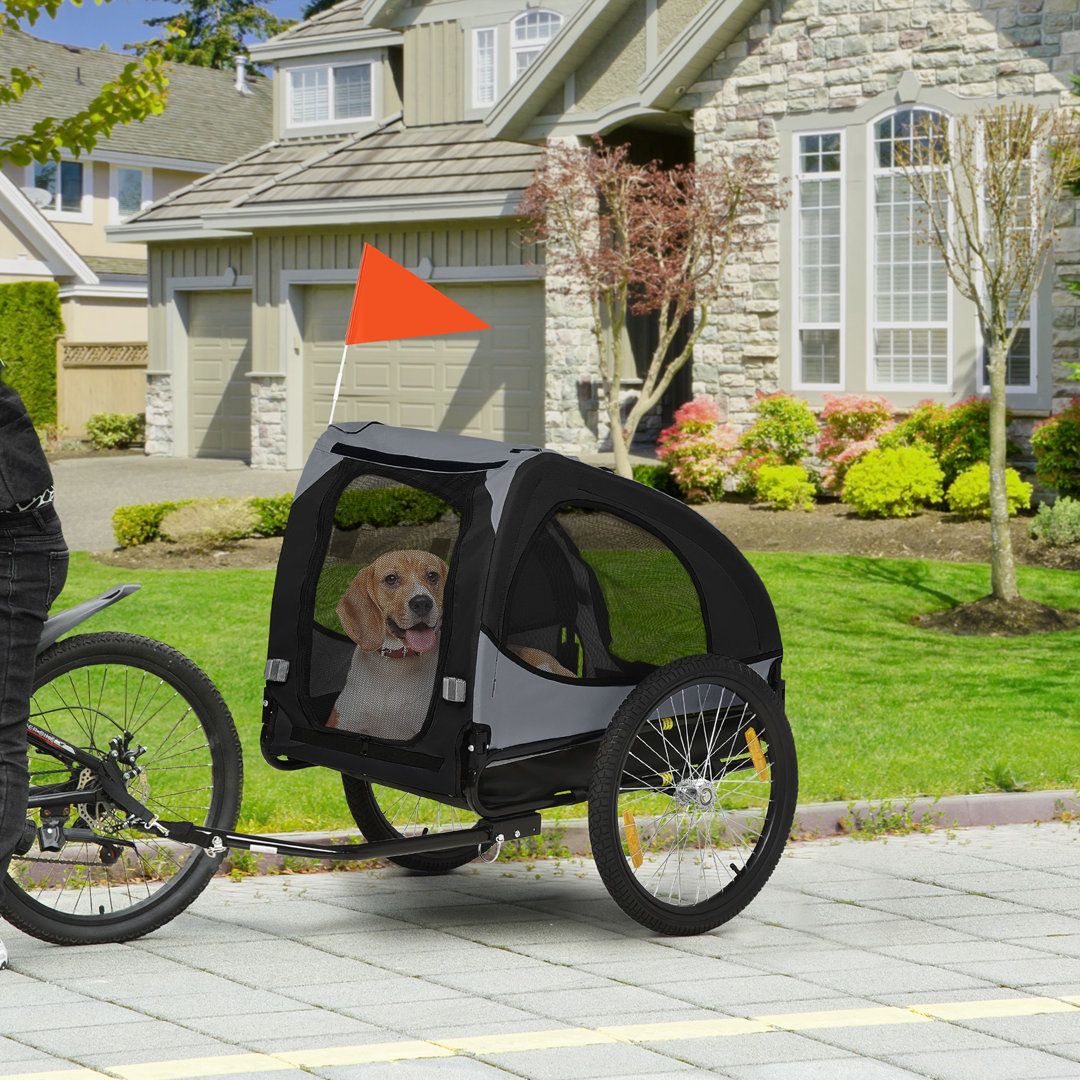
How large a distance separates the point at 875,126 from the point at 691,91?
88.2 inches

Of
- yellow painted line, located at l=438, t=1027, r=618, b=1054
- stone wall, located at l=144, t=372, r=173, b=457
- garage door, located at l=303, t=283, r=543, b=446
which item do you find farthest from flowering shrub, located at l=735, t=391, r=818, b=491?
yellow painted line, located at l=438, t=1027, r=618, b=1054

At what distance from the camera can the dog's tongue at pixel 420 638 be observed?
4.74 m

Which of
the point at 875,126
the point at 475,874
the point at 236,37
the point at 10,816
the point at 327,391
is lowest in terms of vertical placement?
the point at 475,874

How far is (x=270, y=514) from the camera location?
15.5 metres

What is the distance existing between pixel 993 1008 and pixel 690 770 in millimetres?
1139

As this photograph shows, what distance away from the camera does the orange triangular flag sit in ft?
19.0

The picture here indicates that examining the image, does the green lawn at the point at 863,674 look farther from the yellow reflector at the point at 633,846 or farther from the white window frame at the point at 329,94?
the white window frame at the point at 329,94

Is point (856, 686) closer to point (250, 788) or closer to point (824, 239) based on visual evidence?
point (250, 788)

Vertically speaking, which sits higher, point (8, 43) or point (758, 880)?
point (8, 43)

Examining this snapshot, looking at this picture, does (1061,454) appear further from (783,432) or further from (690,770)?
(690,770)

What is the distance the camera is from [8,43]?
36.4 m

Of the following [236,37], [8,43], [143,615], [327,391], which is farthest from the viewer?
[236,37]

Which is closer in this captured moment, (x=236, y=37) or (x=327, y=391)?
(x=327, y=391)

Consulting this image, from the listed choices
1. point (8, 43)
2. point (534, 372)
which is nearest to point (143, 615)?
point (534, 372)
